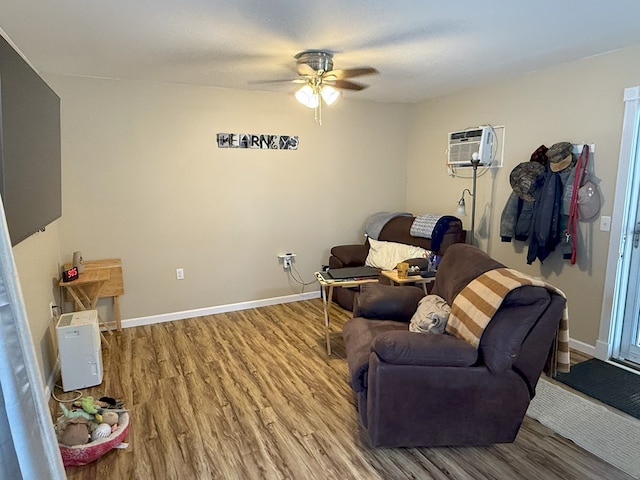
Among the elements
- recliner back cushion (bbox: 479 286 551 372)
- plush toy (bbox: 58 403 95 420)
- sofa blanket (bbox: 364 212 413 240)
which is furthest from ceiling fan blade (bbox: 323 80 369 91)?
plush toy (bbox: 58 403 95 420)

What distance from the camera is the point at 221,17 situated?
2.19 metres

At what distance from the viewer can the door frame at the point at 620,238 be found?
2854mm

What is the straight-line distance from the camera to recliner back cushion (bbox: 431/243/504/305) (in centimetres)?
238

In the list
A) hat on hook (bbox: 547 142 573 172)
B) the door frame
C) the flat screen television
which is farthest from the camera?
hat on hook (bbox: 547 142 573 172)

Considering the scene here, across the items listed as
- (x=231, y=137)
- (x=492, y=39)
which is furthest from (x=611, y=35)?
(x=231, y=137)

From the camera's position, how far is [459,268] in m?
2.55

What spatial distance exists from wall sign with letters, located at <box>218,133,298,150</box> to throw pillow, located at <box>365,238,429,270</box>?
146 centimetres

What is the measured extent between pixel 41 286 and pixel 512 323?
119 inches

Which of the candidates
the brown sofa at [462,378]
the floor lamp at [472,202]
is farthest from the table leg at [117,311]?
the floor lamp at [472,202]

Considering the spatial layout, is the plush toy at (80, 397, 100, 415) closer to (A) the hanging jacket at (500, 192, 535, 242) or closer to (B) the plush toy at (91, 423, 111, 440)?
(B) the plush toy at (91, 423, 111, 440)

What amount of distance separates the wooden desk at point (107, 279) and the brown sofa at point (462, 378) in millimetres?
2483

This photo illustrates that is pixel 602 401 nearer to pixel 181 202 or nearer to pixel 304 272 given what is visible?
pixel 304 272

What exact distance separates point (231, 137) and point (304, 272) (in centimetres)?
174

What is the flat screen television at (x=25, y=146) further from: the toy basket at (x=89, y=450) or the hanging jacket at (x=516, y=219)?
the hanging jacket at (x=516, y=219)
